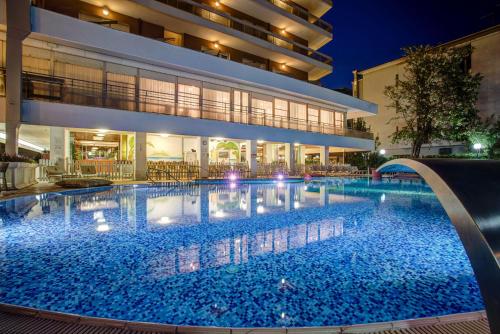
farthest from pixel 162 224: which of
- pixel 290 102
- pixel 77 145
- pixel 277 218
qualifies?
pixel 290 102

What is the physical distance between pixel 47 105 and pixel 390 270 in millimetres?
15090

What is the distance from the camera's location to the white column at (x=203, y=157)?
17.8 meters

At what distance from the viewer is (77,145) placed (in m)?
18.5

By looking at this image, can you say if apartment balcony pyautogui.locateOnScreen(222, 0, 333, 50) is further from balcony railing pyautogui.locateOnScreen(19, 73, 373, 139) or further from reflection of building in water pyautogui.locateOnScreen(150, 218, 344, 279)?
reflection of building in water pyautogui.locateOnScreen(150, 218, 344, 279)

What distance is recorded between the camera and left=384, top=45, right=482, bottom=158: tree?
21.0 metres

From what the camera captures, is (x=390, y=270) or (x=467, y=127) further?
(x=467, y=127)

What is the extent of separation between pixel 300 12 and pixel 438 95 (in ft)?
44.8

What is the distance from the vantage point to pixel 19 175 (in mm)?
10797

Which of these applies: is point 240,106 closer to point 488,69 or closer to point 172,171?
point 172,171

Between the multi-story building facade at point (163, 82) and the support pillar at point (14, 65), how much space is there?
0.04 meters

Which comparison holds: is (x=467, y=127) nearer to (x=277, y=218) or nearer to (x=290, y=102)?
(x=290, y=102)

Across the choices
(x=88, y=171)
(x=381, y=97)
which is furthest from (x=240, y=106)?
(x=381, y=97)

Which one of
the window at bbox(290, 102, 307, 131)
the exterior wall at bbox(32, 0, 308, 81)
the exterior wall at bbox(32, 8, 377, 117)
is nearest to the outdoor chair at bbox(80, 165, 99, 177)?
the exterior wall at bbox(32, 8, 377, 117)

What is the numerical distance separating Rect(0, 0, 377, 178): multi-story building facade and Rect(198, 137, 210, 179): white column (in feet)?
0.30
